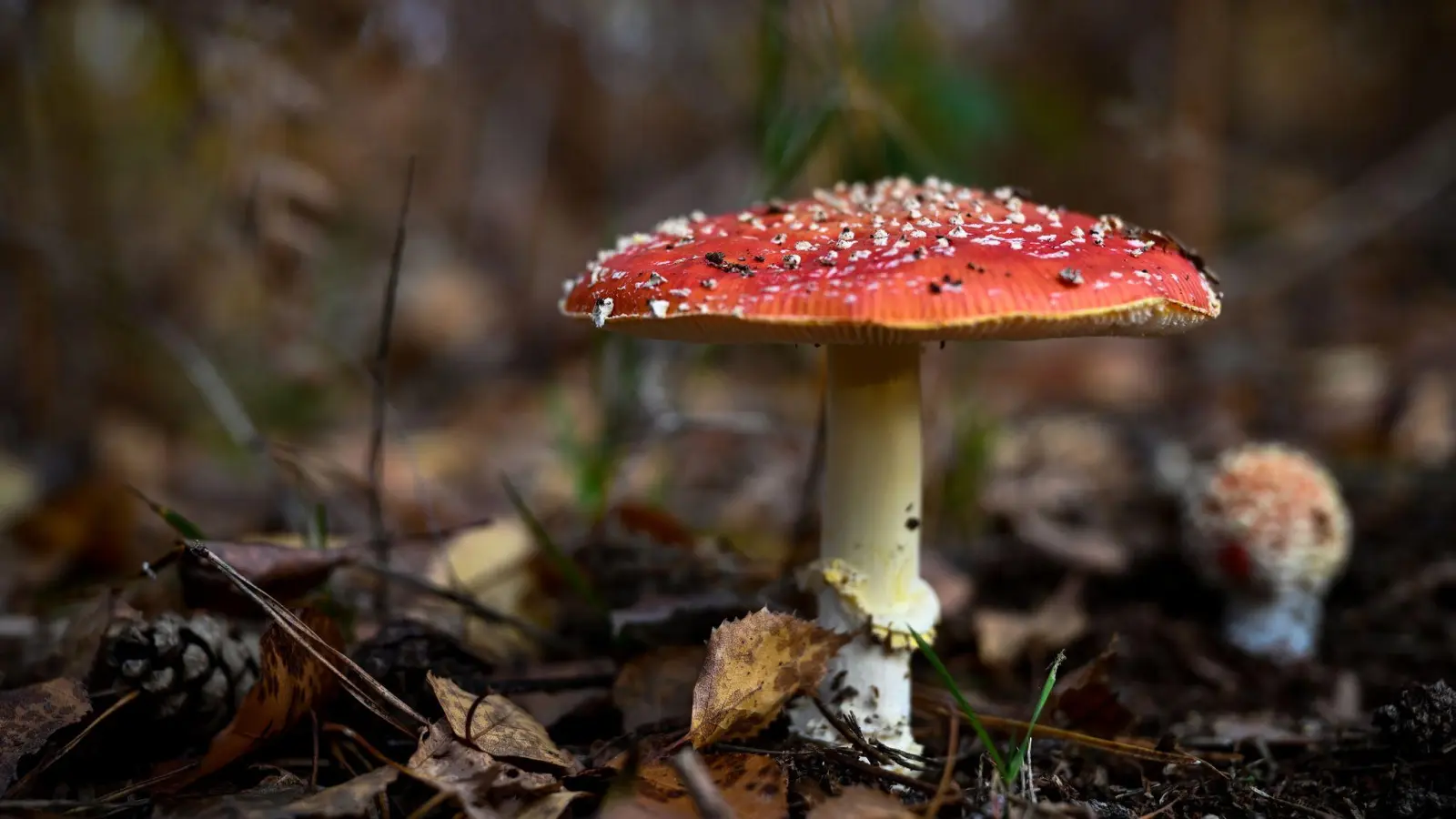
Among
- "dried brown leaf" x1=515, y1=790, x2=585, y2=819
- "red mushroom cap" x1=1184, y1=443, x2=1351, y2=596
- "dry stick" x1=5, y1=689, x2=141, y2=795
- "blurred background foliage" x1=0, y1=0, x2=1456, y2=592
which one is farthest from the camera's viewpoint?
"blurred background foliage" x1=0, y1=0, x2=1456, y2=592

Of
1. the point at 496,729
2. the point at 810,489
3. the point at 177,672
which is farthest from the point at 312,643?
the point at 810,489

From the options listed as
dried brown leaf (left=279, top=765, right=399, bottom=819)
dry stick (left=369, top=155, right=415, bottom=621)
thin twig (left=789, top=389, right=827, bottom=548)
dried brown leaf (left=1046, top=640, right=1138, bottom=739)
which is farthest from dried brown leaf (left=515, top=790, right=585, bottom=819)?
thin twig (left=789, top=389, right=827, bottom=548)

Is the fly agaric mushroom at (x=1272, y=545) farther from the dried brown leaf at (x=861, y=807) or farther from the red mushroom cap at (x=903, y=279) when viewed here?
the dried brown leaf at (x=861, y=807)

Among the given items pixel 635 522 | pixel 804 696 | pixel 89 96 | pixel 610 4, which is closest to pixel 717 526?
pixel 635 522

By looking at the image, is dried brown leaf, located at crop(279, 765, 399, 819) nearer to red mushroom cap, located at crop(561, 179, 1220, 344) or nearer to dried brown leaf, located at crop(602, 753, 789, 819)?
dried brown leaf, located at crop(602, 753, 789, 819)

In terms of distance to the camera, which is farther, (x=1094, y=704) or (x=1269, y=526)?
(x=1269, y=526)

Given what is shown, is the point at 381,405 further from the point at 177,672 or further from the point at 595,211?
the point at 595,211
